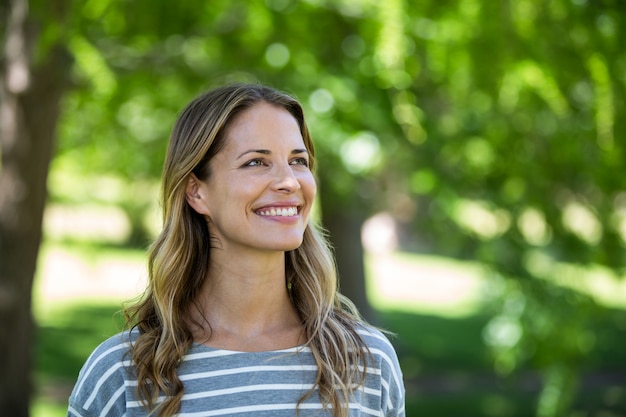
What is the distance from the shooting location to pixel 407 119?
4684mm

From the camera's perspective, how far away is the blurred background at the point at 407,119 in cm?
414

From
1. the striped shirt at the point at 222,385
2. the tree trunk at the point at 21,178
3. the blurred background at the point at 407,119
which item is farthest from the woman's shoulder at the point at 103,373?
the tree trunk at the point at 21,178

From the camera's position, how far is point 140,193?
43.7 ft

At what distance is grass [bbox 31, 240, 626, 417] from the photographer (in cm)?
1060

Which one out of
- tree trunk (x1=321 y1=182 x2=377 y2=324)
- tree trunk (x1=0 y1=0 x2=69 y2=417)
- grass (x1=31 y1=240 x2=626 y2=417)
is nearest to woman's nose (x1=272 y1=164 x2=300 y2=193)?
A: grass (x1=31 y1=240 x2=626 y2=417)

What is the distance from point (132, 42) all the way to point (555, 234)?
9.22 ft

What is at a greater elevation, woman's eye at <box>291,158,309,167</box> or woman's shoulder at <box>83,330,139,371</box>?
woman's eye at <box>291,158,309,167</box>

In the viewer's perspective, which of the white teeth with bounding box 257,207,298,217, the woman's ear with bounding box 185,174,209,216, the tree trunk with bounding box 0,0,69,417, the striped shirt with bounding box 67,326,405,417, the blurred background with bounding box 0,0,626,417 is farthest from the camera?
the tree trunk with bounding box 0,0,69,417

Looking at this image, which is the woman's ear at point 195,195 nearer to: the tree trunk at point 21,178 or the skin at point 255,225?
the skin at point 255,225

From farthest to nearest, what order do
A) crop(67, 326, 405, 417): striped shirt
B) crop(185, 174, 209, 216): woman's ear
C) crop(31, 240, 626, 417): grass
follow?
crop(31, 240, 626, 417): grass
crop(185, 174, 209, 216): woman's ear
crop(67, 326, 405, 417): striped shirt

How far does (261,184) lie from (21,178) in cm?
492

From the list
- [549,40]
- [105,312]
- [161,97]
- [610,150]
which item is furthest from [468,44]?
[105,312]

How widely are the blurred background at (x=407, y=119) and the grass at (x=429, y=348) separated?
2.21 ft

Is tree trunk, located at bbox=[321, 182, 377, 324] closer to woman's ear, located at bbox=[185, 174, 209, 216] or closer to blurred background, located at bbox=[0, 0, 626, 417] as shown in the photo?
blurred background, located at bbox=[0, 0, 626, 417]
